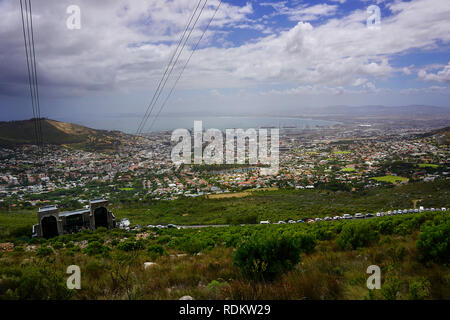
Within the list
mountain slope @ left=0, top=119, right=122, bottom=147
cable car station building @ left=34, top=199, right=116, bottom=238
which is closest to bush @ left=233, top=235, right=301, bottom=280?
cable car station building @ left=34, top=199, right=116, bottom=238

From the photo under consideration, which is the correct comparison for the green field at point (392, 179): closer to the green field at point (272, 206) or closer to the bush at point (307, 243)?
the green field at point (272, 206)

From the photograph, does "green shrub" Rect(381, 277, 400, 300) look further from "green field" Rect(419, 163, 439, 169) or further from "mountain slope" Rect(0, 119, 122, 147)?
"mountain slope" Rect(0, 119, 122, 147)

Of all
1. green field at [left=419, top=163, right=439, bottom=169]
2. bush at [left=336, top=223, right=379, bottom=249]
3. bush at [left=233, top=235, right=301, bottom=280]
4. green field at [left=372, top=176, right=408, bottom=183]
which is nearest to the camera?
bush at [left=233, top=235, right=301, bottom=280]

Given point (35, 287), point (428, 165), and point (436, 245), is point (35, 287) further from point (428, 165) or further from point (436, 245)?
point (428, 165)

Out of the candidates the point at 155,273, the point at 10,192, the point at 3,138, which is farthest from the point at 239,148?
the point at 155,273

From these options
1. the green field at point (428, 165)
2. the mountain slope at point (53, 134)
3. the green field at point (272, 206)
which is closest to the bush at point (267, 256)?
the green field at point (272, 206)

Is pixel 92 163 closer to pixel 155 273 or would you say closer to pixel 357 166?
pixel 155 273
